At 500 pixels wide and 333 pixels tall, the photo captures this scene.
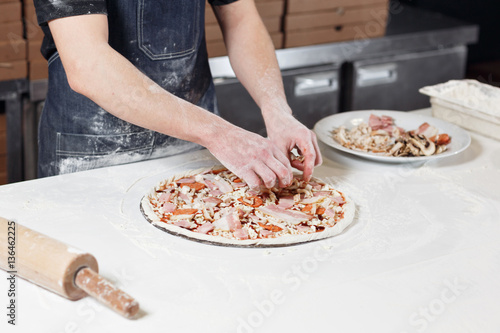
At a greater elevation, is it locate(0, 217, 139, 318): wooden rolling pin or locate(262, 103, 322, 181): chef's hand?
locate(262, 103, 322, 181): chef's hand

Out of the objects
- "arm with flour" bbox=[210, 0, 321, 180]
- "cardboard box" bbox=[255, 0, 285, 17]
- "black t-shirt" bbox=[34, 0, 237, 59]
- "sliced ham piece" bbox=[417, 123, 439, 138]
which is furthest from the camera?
"cardboard box" bbox=[255, 0, 285, 17]

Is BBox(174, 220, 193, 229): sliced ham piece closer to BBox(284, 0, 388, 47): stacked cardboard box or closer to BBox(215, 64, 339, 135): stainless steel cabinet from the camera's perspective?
BBox(215, 64, 339, 135): stainless steel cabinet

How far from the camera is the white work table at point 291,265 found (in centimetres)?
112

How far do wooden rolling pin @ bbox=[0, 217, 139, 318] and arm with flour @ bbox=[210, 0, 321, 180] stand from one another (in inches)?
27.9

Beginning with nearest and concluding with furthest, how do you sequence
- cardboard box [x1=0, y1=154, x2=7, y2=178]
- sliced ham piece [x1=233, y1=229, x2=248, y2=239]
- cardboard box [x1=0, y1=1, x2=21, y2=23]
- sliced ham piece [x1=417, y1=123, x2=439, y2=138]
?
sliced ham piece [x1=233, y1=229, x2=248, y2=239] → sliced ham piece [x1=417, y1=123, x2=439, y2=138] → cardboard box [x1=0, y1=1, x2=21, y2=23] → cardboard box [x1=0, y1=154, x2=7, y2=178]

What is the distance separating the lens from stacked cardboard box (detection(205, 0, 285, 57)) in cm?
288

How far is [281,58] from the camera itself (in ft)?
9.93

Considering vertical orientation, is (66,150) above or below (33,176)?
above

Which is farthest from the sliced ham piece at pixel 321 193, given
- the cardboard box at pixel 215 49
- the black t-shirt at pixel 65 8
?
the cardboard box at pixel 215 49

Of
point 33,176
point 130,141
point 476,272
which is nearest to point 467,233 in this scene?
point 476,272

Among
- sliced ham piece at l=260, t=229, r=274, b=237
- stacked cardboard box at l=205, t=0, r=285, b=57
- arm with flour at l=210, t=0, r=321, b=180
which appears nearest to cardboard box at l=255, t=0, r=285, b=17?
stacked cardboard box at l=205, t=0, r=285, b=57

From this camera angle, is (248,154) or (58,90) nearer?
(248,154)

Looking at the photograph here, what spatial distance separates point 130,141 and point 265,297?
85 cm

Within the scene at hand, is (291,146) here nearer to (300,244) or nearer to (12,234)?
(300,244)
